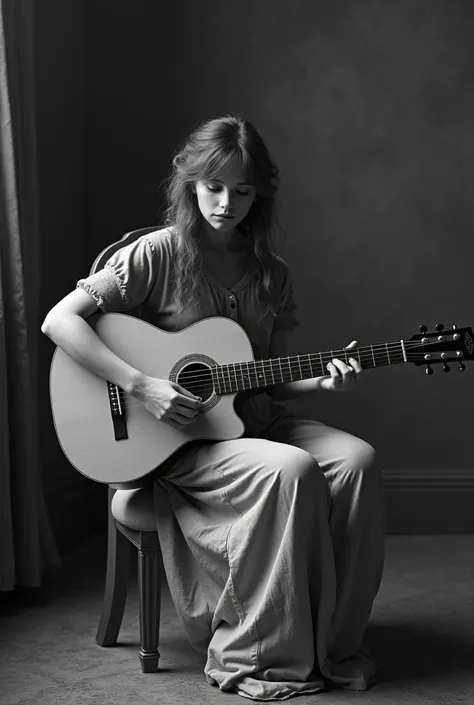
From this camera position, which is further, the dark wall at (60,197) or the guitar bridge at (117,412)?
the dark wall at (60,197)

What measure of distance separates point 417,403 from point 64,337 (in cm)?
173

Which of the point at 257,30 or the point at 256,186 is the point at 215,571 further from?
the point at 257,30

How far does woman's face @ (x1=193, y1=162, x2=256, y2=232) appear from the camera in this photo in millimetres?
2010

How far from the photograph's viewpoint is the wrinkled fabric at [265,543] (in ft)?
5.90

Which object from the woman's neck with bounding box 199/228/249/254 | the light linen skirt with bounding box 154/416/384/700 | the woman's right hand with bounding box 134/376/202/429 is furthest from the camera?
the woman's neck with bounding box 199/228/249/254

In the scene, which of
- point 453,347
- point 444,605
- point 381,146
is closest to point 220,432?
point 453,347

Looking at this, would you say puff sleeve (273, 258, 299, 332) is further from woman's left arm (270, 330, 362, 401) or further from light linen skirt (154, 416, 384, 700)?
light linen skirt (154, 416, 384, 700)

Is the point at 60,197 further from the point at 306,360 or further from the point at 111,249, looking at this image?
the point at 306,360

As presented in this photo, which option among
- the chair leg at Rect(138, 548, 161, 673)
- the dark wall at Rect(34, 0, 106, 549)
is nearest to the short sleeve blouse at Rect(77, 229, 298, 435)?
the chair leg at Rect(138, 548, 161, 673)

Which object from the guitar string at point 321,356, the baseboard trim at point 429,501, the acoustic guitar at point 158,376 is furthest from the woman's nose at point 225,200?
the baseboard trim at point 429,501

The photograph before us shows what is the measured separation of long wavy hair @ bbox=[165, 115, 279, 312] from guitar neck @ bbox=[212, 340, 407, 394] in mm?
210

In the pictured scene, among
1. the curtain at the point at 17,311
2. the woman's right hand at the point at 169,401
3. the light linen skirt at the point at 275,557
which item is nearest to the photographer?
the light linen skirt at the point at 275,557

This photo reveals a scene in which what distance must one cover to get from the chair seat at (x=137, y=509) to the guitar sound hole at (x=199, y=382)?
25 cm

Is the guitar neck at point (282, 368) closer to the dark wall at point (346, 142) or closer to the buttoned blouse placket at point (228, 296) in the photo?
the buttoned blouse placket at point (228, 296)
